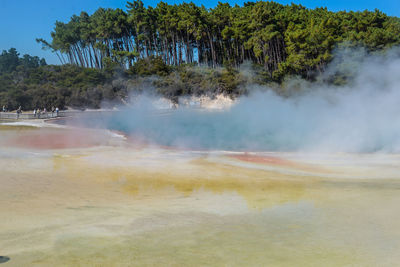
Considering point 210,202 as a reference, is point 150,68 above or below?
above

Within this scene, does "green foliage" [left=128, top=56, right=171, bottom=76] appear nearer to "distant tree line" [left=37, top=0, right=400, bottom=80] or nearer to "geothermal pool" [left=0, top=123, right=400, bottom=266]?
"distant tree line" [left=37, top=0, right=400, bottom=80]

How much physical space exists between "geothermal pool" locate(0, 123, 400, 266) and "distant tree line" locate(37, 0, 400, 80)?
2718cm

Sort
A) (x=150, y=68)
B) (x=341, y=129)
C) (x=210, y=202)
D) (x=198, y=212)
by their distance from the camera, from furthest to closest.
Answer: (x=150, y=68)
(x=341, y=129)
(x=210, y=202)
(x=198, y=212)

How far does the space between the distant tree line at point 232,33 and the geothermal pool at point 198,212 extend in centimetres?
2718

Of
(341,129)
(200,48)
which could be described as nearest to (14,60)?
(200,48)

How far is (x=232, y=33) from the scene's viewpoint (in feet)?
145

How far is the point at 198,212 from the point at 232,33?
135ft

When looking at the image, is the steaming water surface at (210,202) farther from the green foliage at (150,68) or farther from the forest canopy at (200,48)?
the green foliage at (150,68)

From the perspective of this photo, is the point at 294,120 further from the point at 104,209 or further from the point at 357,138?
the point at 104,209

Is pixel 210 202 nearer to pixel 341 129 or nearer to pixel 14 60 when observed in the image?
pixel 341 129

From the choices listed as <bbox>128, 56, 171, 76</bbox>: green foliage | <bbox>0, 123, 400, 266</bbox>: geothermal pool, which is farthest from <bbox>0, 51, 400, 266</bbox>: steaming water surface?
<bbox>128, 56, 171, 76</bbox>: green foliage

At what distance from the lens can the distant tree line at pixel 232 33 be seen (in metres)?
34.4

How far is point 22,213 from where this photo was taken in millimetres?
4992

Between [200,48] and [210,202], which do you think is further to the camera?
[200,48]
